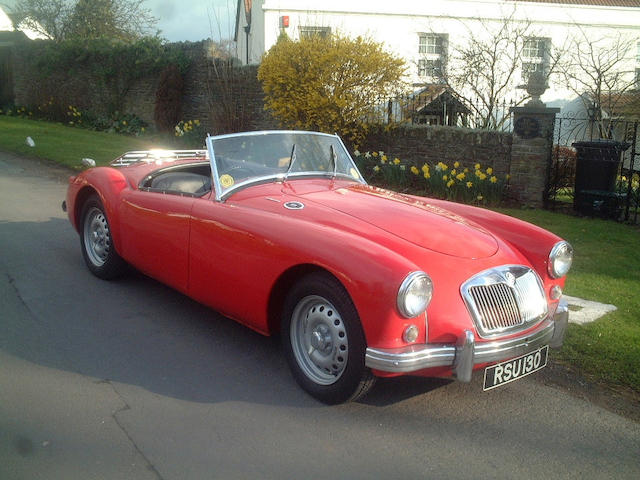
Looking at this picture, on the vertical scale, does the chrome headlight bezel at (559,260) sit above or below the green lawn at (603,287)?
above

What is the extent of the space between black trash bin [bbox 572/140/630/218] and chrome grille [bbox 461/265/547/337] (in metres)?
6.15

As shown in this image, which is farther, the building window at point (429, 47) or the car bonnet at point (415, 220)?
the building window at point (429, 47)

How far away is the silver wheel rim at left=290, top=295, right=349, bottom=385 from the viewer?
358 cm

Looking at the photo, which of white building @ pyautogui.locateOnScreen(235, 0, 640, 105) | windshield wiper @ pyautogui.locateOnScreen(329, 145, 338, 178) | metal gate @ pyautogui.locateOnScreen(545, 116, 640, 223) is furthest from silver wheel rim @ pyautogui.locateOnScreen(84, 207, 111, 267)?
white building @ pyautogui.locateOnScreen(235, 0, 640, 105)

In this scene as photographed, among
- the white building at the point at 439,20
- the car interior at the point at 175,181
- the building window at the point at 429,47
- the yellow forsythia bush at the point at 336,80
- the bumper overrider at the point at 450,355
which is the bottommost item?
the bumper overrider at the point at 450,355

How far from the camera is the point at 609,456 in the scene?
3258 mm

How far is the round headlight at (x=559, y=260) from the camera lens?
13.5 ft

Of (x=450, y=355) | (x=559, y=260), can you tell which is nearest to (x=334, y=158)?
(x=559, y=260)

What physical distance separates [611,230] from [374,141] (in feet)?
15.0

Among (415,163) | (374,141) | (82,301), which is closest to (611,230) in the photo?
(415,163)

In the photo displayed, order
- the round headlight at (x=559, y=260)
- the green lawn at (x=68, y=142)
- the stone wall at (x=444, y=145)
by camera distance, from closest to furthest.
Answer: the round headlight at (x=559, y=260)
the stone wall at (x=444, y=145)
the green lawn at (x=68, y=142)

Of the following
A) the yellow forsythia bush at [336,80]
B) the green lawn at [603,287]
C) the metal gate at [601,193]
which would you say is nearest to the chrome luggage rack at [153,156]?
the green lawn at [603,287]

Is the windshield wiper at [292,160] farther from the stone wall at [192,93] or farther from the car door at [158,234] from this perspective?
the stone wall at [192,93]

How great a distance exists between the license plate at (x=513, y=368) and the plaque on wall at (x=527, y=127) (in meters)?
6.65
